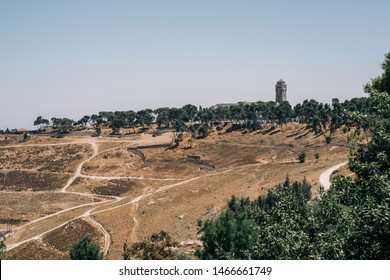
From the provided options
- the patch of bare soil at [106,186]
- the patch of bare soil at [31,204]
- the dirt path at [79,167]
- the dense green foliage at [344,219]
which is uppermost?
the dense green foliage at [344,219]

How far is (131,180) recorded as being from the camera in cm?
10162

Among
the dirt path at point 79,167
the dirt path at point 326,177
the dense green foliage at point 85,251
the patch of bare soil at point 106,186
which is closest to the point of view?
the dense green foliage at point 85,251

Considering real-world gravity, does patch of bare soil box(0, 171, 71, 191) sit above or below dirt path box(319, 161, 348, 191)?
below

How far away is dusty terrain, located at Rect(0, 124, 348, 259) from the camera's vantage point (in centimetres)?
6041

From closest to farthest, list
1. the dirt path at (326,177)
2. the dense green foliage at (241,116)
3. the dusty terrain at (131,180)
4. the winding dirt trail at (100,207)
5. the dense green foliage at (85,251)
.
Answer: the dense green foliage at (85,251) → the dirt path at (326,177) → the winding dirt trail at (100,207) → the dusty terrain at (131,180) → the dense green foliage at (241,116)

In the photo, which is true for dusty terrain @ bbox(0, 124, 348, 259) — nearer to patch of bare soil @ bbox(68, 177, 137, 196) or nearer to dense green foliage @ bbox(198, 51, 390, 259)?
patch of bare soil @ bbox(68, 177, 137, 196)

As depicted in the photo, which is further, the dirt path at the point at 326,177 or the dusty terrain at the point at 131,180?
the dusty terrain at the point at 131,180

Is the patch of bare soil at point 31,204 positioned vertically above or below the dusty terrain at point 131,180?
below

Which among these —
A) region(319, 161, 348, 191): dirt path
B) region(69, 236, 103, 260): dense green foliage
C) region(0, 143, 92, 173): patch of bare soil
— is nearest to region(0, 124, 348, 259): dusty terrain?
region(0, 143, 92, 173): patch of bare soil

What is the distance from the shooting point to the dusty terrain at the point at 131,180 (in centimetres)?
6041

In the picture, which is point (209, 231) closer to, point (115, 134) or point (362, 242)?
point (362, 242)

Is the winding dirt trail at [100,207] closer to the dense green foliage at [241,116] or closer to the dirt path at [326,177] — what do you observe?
the dirt path at [326,177]

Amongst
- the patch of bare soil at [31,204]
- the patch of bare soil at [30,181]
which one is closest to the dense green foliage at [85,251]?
the patch of bare soil at [31,204]

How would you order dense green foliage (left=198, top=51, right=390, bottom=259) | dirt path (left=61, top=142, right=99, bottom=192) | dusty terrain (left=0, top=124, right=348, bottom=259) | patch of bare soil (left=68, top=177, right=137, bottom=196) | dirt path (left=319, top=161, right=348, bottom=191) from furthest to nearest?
dirt path (left=61, top=142, right=99, bottom=192) → patch of bare soil (left=68, top=177, right=137, bottom=196) → dusty terrain (left=0, top=124, right=348, bottom=259) → dirt path (left=319, top=161, right=348, bottom=191) → dense green foliage (left=198, top=51, right=390, bottom=259)
